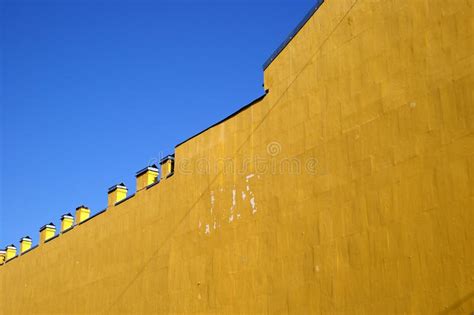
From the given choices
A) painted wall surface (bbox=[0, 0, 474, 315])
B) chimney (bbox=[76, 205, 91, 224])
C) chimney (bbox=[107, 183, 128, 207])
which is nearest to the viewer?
Answer: painted wall surface (bbox=[0, 0, 474, 315])

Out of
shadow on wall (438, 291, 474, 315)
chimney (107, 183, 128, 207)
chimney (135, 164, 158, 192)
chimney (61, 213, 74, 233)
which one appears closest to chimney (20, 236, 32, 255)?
chimney (61, 213, 74, 233)

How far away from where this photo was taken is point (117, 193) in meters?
18.1

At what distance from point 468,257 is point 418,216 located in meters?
0.98

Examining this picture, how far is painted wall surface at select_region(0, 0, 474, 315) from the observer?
9070 millimetres

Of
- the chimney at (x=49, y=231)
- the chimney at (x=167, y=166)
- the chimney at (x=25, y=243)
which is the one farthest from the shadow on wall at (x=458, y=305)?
the chimney at (x=25, y=243)

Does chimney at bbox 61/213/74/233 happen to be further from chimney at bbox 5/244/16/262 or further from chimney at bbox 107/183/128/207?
chimney at bbox 5/244/16/262

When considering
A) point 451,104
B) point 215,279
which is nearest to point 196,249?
point 215,279

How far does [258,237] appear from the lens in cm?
1219

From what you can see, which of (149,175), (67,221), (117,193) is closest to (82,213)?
(67,221)

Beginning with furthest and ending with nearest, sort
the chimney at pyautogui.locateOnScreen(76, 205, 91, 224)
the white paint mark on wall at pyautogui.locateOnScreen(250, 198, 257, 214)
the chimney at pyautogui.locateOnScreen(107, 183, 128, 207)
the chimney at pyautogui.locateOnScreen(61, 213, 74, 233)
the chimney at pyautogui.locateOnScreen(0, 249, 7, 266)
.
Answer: the chimney at pyautogui.locateOnScreen(0, 249, 7, 266) → the chimney at pyautogui.locateOnScreen(61, 213, 74, 233) → the chimney at pyautogui.locateOnScreen(76, 205, 91, 224) → the chimney at pyautogui.locateOnScreen(107, 183, 128, 207) → the white paint mark on wall at pyautogui.locateOnScreen(250, 198, 257, 214)

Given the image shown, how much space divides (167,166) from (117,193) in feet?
9.56

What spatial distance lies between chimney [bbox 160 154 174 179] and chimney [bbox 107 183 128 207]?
8.65 ft

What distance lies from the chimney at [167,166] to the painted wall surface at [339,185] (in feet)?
0.75

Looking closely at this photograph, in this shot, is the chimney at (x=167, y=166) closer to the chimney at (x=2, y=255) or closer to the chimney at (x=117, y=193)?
the chimney at (x=117, y=193)
